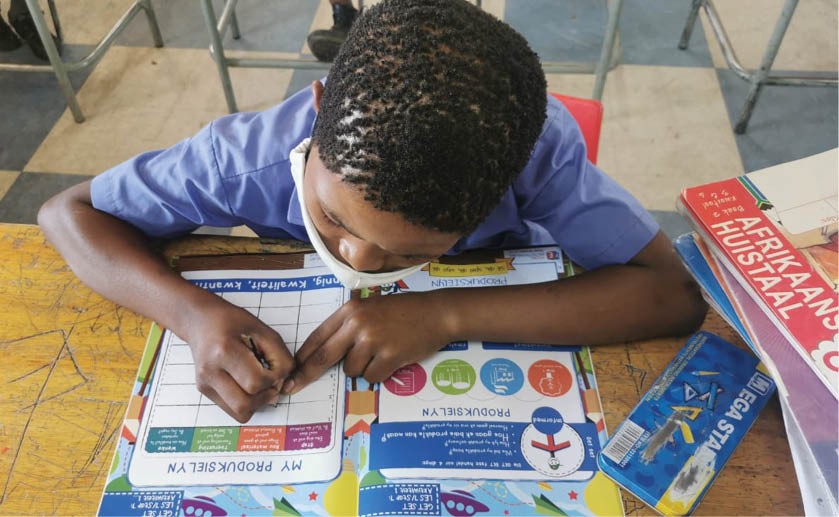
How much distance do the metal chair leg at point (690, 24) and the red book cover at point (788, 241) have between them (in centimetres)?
168

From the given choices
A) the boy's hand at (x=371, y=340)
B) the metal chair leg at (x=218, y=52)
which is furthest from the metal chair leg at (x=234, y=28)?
the boy's hand at (x=371, y=340)

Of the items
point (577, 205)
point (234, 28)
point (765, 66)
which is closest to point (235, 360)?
point (577, 205)

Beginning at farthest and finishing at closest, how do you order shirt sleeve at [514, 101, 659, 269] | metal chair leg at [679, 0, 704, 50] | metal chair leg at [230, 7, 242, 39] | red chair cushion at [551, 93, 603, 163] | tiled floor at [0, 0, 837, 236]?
metal chair leg at [230, 7, 242, 39]
metal chair leg at [679, 0, 704, 50]
tiled floor at [0, 0, 837, 236]
red chair cushion at [551, 93, 603, 163]
shirt sleeve at [514, 101, 659, 269]

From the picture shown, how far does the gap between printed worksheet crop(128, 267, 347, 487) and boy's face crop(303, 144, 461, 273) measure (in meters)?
0.14

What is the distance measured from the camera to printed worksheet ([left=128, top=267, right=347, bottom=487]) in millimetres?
598

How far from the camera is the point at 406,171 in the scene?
501 millimetres

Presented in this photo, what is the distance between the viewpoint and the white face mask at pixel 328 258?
684mm

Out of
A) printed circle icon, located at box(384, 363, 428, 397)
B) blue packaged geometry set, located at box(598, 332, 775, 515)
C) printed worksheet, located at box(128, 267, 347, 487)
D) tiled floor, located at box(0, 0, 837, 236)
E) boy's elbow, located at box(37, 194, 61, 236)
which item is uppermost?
boy's elbow, located at box(37, 194, 61, 236)

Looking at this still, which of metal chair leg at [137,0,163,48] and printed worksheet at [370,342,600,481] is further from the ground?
printed worksheet at [370,342,600,481]

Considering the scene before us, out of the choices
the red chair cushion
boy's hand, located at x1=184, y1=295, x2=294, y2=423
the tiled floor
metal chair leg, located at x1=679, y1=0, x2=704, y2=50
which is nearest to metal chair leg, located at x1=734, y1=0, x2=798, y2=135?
the tiled floor

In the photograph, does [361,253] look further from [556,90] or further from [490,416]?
[556,90]

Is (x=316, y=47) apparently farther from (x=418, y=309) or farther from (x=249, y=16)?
(x=418, y=309)

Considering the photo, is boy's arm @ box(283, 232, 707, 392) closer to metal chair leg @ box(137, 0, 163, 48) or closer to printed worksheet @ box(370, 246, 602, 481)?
printed worksheet @ box(370, 246, 602, 481)

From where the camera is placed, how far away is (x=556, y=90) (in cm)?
208
